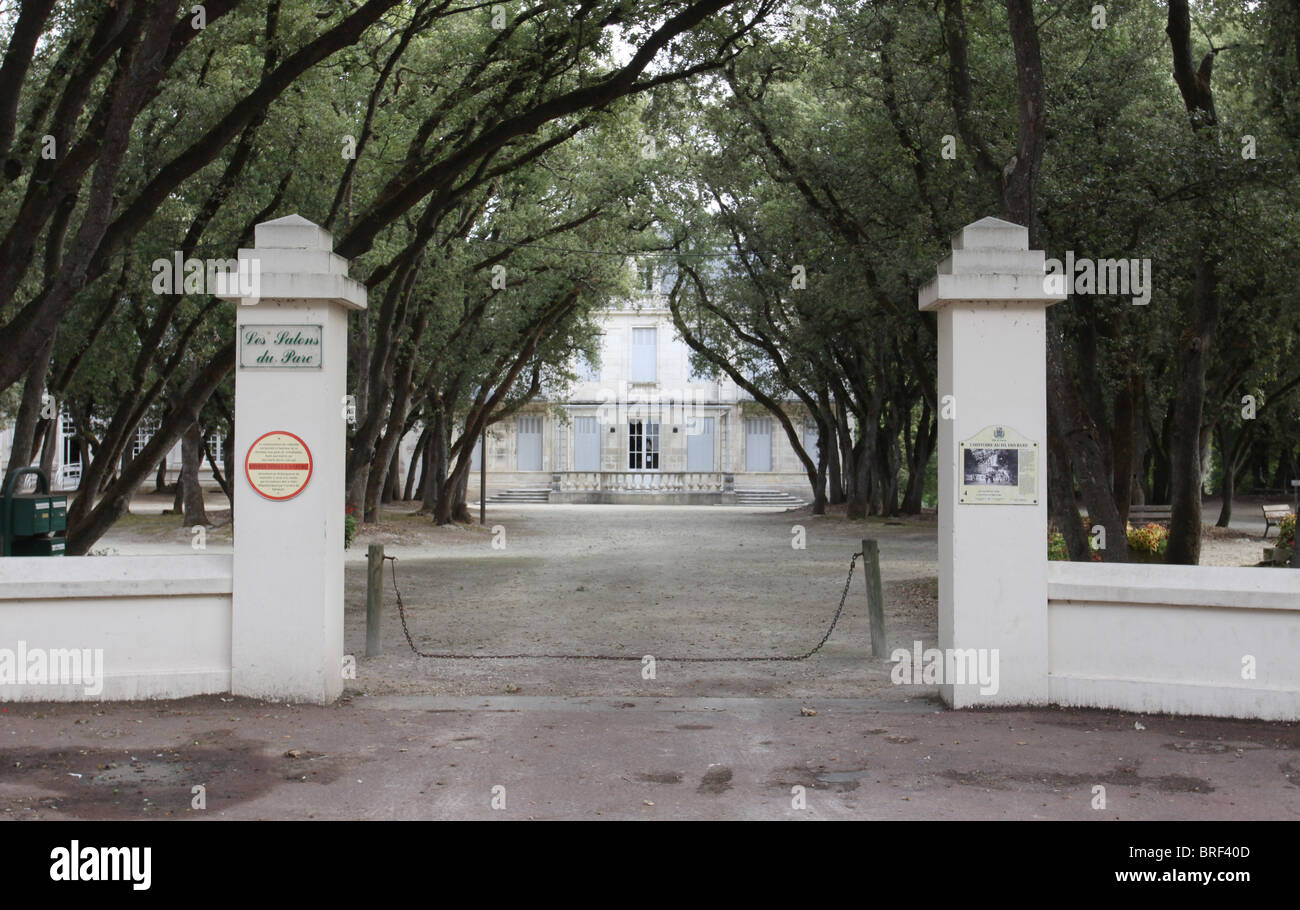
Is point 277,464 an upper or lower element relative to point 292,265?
lower

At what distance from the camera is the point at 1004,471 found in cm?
816

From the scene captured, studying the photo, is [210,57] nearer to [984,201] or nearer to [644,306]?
[984,201]

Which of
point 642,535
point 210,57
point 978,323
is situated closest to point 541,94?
point 210,57

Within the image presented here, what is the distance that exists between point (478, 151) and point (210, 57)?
4562mm

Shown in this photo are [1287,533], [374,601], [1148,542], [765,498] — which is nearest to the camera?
[374,601]

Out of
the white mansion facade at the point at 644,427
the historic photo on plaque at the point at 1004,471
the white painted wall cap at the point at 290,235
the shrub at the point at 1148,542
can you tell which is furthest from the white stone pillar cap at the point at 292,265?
the white mansion facade at the point at 644,427

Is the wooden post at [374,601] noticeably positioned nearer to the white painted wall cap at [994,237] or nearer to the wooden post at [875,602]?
the wooden post at [875,602]

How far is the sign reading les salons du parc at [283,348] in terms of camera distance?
320 inches

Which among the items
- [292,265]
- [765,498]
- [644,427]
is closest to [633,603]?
Answer: [292,265]

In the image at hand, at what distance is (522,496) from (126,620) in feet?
152

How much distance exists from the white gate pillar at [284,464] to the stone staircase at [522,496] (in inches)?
1756

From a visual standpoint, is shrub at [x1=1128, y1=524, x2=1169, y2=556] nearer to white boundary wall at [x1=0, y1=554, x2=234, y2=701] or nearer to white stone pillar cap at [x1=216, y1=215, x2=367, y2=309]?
white stone pillar cap at [x1=216, y1=215, x2=367, y2=309]

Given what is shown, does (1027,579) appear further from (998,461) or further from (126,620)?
(126,620)

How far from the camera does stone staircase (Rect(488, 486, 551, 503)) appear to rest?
176 ft
